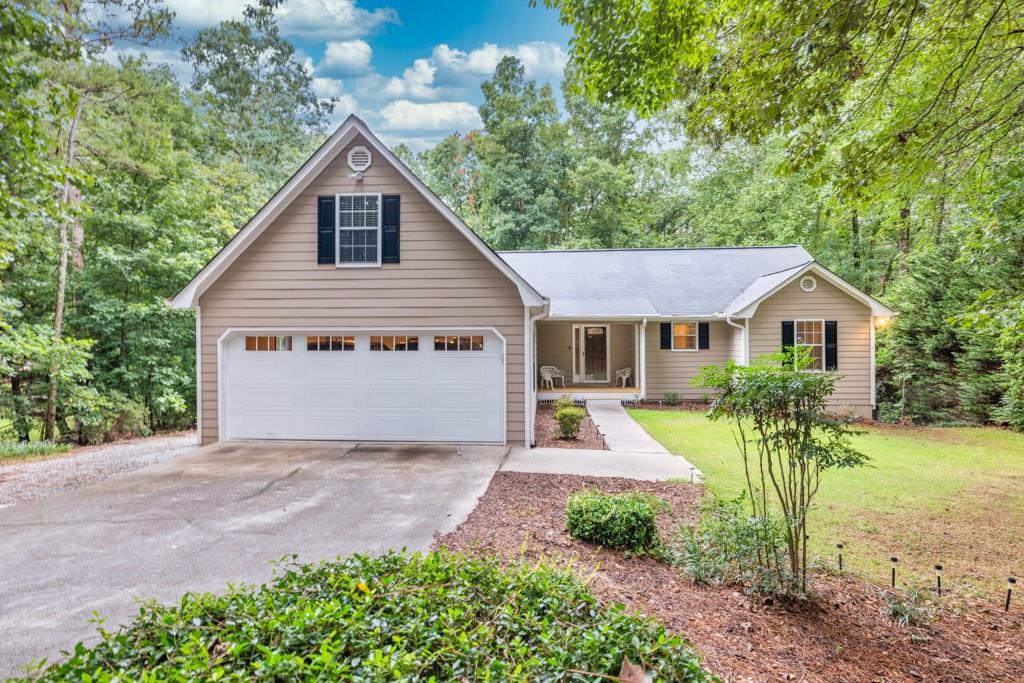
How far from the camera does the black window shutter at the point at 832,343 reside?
1406cm

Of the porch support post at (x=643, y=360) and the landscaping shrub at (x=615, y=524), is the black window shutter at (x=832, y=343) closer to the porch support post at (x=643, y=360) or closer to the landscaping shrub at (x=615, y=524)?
the porch support post at (x=643, y=360)

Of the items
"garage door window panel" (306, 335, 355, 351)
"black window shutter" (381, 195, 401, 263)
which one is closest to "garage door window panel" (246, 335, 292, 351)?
"garage door window panel" (306, 335, 355, 351)

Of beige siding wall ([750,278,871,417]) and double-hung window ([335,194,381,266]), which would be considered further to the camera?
beige siding wall ([750,278,871,417])

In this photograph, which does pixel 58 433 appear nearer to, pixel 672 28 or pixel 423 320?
pixel 423 320

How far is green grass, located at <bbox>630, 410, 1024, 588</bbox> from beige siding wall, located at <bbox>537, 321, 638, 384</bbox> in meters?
6.22

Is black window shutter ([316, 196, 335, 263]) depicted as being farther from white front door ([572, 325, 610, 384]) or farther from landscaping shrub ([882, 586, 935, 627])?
white front door ([572, 325, 610, 384])

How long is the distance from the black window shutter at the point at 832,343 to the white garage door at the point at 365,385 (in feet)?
35.7

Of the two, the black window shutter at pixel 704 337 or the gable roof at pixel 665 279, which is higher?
the gable roof at pixel 665 279

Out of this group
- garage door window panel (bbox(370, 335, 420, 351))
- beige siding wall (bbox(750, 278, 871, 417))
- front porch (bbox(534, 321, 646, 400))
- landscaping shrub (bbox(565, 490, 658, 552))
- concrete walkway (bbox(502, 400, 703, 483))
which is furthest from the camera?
front porch (bbox(534, 321, 646, 400))

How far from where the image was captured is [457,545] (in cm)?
428

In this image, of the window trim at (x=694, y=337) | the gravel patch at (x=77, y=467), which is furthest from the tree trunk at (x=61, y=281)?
the window trim at (x=694, y=337)

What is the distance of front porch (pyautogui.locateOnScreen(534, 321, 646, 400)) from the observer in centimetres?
1658

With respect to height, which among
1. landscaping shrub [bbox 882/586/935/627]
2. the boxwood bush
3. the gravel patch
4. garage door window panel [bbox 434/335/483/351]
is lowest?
landscaping shrub [bbox 882/586/935/627]

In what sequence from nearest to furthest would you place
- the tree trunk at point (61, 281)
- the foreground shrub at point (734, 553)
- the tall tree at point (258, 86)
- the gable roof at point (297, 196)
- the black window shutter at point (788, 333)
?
the foreground shrub at point (734, 553)
the gable roof at point (297, 196)
the tree trunk at point (61, 281)
the black window shutter at point (788, 333)
the tall tree at point (258, 86)
